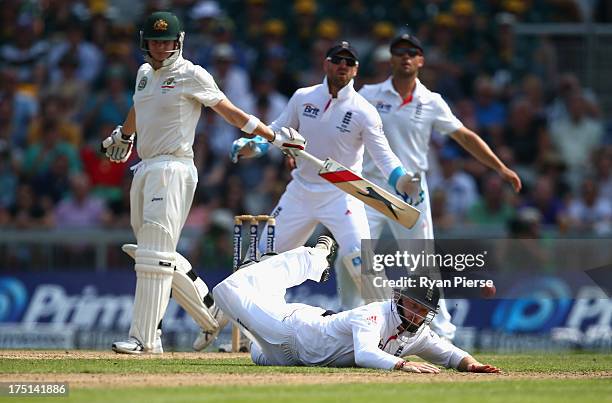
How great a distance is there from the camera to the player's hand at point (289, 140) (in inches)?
393

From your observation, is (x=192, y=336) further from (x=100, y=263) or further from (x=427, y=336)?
(x=427, y=336)

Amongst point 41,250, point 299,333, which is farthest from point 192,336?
point 299,333

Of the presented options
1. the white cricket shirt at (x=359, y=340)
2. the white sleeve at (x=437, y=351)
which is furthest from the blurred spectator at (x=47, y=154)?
the white sleeve at (x=437, y=351)

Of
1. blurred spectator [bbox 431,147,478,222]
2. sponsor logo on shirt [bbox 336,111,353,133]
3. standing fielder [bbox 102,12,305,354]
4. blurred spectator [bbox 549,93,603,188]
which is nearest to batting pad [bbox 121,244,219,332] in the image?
standing fielder [bbox 102,12,305,354]

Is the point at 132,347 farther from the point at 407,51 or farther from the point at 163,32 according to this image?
the point at 407,51

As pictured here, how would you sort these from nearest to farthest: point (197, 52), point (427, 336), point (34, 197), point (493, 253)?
point (427, 336)
point (493, 253)
point (34, 197)
point (197, 52)

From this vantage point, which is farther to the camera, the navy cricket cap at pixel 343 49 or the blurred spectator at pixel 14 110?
the blurred spectator at pixel 14 110

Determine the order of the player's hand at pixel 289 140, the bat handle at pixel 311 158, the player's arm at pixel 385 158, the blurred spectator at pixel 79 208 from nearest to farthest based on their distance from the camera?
1. the player's hand at pixel 289 140
2. the bat handle at pixel 311 158
3. the player's arm at pixel 385 158
4. the blurred spectator at pixel 79 208

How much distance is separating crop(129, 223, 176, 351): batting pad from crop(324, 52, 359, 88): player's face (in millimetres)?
1966

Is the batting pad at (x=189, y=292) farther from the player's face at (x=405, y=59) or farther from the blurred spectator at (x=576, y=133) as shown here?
the blurred spectator at (x=576, y=133)

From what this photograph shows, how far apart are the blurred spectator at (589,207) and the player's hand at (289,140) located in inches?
235

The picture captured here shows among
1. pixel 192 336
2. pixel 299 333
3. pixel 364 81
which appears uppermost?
pixel 364 81

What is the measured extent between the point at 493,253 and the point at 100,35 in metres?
6.54

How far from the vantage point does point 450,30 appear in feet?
56.8
